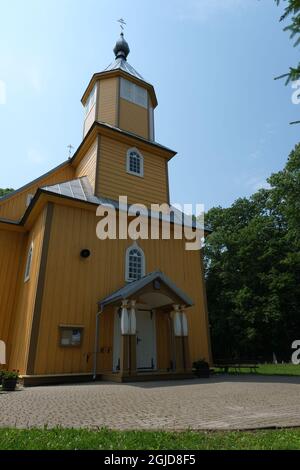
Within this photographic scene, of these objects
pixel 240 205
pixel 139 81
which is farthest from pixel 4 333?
pixel 240 205

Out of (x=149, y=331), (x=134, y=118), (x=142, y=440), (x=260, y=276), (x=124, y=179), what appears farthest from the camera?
(x=260, y=276)

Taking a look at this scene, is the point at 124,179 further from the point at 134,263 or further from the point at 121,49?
the point at 121,49

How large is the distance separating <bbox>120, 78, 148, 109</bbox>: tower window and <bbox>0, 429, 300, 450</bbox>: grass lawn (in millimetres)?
17483

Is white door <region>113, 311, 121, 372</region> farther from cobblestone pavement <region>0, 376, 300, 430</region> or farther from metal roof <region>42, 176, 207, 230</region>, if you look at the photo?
metal roof <region>42, 176, 207, 230</region>

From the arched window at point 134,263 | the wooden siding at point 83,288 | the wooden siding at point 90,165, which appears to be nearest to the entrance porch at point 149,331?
the wooden siding at point 83,288

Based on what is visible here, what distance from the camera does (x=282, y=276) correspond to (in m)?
31.2

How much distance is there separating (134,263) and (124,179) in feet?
14.3

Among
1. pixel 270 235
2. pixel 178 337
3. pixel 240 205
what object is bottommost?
pixel 178 337

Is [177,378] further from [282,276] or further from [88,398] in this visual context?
[282,276]

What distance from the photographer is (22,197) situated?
57.1 ft

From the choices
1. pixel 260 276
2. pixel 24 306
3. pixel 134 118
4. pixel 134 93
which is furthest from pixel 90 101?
pixel 260 276

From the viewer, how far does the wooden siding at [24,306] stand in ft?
39.8

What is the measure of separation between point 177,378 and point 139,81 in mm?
15701

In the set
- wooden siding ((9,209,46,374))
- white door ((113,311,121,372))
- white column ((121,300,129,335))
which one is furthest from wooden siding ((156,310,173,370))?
wooden siding ((9,209,46,374))
